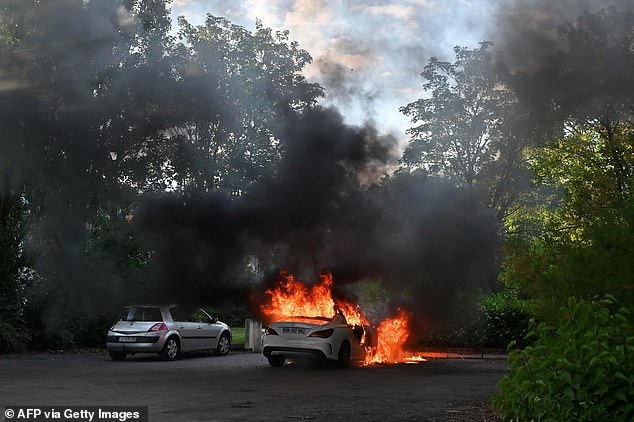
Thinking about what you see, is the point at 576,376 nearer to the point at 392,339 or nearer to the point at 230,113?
the point at 392,339

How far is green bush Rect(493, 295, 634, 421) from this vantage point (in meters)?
5.20

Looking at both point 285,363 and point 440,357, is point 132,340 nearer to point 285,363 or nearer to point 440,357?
point 285,363

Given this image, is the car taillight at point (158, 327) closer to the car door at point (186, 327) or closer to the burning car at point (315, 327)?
the car door at point (186, 327)

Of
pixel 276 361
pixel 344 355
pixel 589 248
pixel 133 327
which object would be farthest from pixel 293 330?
pixel 589 248

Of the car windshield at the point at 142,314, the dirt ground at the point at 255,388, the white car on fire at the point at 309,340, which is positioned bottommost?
the dirt ground at the point at 255,388

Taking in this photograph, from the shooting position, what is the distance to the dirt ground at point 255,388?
10969 millimetres

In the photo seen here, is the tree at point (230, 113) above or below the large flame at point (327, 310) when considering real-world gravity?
above

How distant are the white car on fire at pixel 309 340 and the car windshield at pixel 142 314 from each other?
166 inches

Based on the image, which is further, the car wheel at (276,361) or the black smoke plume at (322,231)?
the black smoke plume at (322,231)

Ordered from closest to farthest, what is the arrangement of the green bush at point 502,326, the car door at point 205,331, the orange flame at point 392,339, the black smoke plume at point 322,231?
1. the orange flame at point 392,339
2. the car door at point 205,331
3. the black smoke plume at point 322,231
4. the green bush at point 502,326

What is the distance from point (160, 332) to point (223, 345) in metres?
3.22

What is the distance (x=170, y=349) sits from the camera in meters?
21.6

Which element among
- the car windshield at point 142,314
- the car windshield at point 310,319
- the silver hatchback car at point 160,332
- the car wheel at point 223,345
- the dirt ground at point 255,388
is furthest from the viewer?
the car wheel at point 223,345

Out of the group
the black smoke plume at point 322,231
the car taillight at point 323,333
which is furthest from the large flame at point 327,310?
the car taillight at point 323,333
